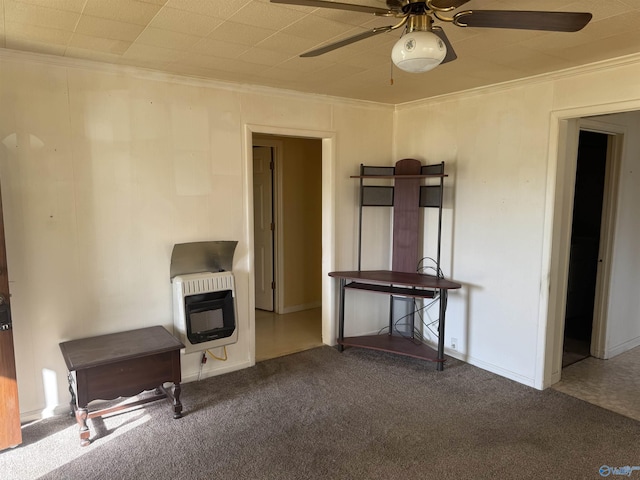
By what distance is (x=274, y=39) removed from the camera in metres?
2.43

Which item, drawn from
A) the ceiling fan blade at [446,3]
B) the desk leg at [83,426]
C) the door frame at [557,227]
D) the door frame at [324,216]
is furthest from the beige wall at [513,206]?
the desk leg at [83,426]

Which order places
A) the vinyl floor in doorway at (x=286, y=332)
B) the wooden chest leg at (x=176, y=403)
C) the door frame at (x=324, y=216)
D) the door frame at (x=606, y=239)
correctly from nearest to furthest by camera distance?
1. the wooden chest leg at (x=176, y=403)
2. the door frame at (x=324, y=216)
3. the door frame at (x=606, y=239)
4. the vinyl floor in doorway at (x=286, y=332)

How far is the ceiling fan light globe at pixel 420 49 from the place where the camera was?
160 cm

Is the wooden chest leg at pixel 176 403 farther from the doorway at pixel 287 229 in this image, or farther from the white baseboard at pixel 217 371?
the doorway at pixel 287 229

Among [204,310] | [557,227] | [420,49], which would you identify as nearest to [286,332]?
[204,310]

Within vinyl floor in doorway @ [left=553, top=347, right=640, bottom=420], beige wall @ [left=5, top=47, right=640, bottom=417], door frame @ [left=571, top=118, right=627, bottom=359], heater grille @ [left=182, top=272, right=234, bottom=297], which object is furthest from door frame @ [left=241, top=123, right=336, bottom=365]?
door frame @ [left=571, top=118, right=627, bottom=359]

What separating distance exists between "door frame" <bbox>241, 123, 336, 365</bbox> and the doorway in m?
0.83

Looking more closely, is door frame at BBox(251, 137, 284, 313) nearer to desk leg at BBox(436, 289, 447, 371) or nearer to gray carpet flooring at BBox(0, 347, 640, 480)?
gray carpet flooring at BBox(0, 347, 640, 480)

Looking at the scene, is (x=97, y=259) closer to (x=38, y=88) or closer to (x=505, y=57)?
(x=38, y=88)

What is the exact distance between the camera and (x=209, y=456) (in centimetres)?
251

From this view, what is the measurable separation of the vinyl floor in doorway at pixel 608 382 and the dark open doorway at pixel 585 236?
1.76 feet

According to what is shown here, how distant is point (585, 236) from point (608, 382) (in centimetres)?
180

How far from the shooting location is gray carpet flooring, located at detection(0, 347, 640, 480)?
94.4 inches

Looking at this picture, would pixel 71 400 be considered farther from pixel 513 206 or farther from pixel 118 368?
pixel 513 206
